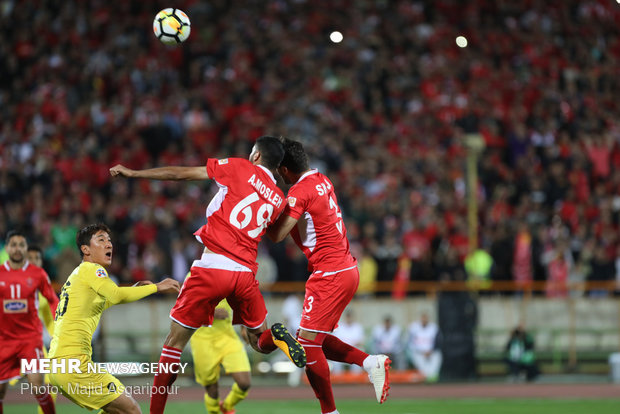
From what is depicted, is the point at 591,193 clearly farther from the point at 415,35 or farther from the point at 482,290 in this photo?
the point at 415,35

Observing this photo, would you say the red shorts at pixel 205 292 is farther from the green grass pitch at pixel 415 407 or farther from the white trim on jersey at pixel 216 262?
the green grass pitch at pixel 415 407

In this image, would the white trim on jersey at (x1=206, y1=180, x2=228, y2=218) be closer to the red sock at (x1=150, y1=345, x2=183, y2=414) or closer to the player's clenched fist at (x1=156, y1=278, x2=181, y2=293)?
the player's clenched fist at (x1=156, y1=278, x2=181, y2=293)

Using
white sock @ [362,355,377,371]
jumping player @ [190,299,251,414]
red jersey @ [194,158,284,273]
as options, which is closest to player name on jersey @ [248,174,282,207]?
red jersey @ [194,158,284,273]

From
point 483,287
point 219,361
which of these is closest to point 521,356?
point 483,287

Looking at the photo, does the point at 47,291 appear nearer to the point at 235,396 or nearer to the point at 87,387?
the point at 235,396

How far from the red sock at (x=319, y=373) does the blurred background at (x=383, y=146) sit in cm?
905

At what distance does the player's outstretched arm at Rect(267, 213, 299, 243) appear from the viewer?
9.20 m

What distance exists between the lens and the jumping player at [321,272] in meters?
9.50

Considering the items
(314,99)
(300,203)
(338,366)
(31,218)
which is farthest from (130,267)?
(300,203)

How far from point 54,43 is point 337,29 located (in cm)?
724

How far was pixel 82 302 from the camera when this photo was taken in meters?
8.45

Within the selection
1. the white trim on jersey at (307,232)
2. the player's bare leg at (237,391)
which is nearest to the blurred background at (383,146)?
the player's bare leg at (237,391)

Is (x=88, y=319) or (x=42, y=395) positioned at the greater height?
(x=88, y=319)

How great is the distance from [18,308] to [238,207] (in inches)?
135
